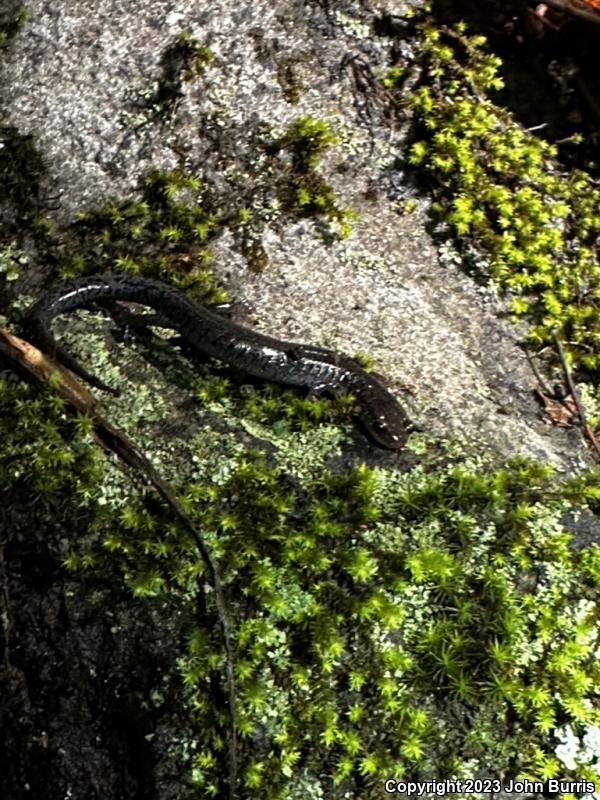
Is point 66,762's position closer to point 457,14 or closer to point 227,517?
point 227,517

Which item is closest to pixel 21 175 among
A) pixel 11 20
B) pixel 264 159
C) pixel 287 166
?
pixel 11 20

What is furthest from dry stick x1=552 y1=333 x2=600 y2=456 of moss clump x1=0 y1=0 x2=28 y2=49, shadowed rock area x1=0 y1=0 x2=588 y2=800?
moss clump x1=0 y1=0 x2=28 y2=49

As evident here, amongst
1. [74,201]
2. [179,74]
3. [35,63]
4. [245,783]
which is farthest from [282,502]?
[35,63]

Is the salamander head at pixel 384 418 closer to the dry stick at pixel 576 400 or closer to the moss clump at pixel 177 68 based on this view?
the dry stick at pixel 576 400

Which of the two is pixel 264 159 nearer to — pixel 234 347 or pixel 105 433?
pixel 234 347

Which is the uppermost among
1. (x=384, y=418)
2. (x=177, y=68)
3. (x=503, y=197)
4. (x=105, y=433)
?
(x=177, y=68)
